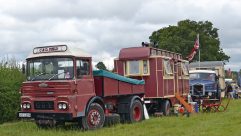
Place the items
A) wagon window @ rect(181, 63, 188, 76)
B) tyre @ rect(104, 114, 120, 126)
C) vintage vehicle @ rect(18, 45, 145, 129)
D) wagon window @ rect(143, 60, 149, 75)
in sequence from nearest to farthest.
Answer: vintage vehicle @ rect(18, 45, 145, 129) → tyre @ rect(104, 114, 120, 126) → wagon window @ rect(143, 60, 149, 75) → wagon window @ rect(181, 63, 188, 76)

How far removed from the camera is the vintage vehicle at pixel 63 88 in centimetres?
1440

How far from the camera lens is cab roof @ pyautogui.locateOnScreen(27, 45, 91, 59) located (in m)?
14.9

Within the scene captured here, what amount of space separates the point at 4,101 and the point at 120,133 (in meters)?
6.89

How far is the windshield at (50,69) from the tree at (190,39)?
51.6 meters

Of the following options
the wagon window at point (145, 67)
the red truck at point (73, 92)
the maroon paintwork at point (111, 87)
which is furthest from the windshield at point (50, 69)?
the wagon window at point (145, 67)

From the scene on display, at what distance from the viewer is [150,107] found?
21.5m

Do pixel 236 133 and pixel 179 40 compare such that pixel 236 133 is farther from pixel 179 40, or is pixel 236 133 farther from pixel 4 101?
pixel 179 40

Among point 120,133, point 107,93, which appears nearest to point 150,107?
point 107,93

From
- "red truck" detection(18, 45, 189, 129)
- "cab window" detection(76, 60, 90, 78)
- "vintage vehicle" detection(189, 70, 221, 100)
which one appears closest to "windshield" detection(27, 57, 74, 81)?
"red truck" detection(18, 45, 189, 129)

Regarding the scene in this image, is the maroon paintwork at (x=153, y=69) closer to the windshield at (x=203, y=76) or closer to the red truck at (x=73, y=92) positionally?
the red truck at (x=73, y=92)

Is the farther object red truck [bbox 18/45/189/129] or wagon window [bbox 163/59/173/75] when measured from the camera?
wagon window [bbox 163/59/173/75]

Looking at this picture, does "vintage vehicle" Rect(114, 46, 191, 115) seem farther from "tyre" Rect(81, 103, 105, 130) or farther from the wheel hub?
the wheel hub

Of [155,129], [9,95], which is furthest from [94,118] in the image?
[9,95]

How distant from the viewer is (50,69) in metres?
15.0
